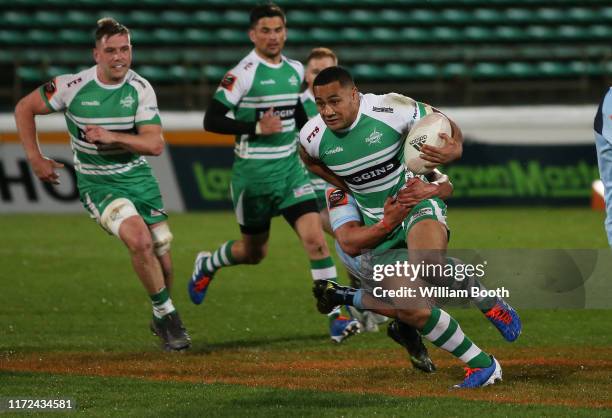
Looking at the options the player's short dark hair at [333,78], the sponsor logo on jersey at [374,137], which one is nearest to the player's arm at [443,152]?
the sponsor logo on jersey at [374,137]

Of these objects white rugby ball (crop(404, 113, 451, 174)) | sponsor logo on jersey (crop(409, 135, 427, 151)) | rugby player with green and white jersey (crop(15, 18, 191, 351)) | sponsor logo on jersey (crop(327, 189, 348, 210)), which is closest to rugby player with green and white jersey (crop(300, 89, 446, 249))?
sponsor logo on jersey (crop(327, 189, 348, 210))

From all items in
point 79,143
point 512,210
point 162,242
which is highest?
point 79,143

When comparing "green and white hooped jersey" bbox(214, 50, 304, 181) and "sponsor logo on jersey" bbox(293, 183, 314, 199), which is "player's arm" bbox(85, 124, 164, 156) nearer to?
"green and white hooped jersey" bbox(214, 50, 304, 181)

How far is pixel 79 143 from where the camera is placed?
810 centimetres

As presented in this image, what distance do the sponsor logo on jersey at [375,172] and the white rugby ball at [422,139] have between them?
340 mm

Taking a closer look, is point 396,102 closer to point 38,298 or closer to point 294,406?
point 294,406

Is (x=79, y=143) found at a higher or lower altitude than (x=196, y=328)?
higher

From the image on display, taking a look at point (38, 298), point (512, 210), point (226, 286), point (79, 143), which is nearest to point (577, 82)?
point (512, 210)

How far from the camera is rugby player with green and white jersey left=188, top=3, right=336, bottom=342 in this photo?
873 cm

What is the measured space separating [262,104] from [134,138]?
4.49 ft

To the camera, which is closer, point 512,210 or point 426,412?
point 426,412

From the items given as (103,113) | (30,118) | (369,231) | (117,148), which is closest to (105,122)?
(103,113)

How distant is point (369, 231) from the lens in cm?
654

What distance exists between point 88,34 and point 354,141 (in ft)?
51.9
